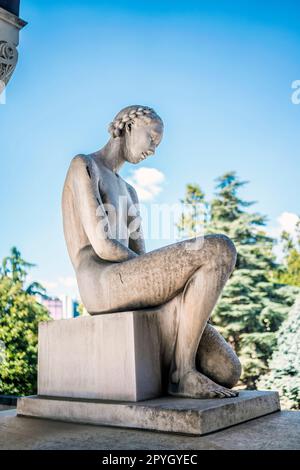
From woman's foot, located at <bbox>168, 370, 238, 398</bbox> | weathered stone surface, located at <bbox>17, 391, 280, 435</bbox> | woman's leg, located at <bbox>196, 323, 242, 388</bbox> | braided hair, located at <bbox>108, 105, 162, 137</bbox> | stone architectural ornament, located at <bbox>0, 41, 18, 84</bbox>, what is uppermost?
stone architectural ornament, located at <bbox>0, 41, 18, 84</bbox>

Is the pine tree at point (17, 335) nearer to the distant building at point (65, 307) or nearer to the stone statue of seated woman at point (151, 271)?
the stone statue of seated woman at point (151, 271)

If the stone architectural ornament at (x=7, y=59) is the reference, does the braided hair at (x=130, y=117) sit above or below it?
below

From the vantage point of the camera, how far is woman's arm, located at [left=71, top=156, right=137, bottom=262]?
9.98 feet

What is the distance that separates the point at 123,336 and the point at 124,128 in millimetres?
1689

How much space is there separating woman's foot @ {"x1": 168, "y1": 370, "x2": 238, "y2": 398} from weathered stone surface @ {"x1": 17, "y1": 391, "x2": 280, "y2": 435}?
0.08 m

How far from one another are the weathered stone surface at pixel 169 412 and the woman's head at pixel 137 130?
1841 millimetres

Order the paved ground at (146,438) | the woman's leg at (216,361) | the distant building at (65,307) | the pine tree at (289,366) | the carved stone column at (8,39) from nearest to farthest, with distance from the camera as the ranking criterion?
the paved ground at (146,438) → the woman's leg at (216,361) → the carved stone column at (8,39) → the pine tree at (289,366) → the distant building at (65,307)

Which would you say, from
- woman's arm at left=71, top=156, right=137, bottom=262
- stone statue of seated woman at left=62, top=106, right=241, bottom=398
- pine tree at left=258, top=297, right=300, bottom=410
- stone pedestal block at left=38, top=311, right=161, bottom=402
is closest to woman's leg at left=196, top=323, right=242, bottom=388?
stone statue of seated woman at left=62, top=106, right=241, bottom=398

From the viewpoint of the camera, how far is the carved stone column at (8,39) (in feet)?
13.6

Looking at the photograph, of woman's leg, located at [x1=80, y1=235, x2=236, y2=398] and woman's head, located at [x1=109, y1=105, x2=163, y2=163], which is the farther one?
woman's head, located at [x1=109, y1=105, x2=163, y2=163]

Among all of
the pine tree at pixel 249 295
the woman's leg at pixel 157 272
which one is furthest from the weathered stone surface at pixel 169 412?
the pine tree at pixel 249 295

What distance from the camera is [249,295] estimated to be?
1644 centimetres

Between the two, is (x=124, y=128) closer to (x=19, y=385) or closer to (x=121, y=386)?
(x=121, y=386)

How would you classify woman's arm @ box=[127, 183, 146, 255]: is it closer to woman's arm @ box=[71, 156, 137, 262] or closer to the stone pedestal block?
woman's arm @ box=[71, 156, 137, 262]
